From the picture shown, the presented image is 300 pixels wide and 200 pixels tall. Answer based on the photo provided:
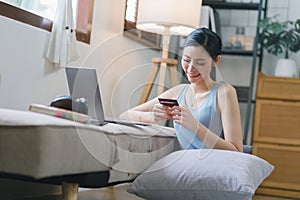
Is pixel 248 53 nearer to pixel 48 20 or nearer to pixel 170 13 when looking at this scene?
pixel 170 13

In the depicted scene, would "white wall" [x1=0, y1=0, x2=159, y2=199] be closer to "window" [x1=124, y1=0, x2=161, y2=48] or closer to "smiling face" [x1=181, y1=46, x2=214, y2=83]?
"window" [x1=124, y1=0, x2=161, y2=48]

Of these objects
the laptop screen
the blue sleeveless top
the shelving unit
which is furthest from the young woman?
the shelving unit

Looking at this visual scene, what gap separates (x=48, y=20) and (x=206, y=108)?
90 centimetres

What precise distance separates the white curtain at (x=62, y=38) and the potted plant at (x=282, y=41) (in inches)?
82.4

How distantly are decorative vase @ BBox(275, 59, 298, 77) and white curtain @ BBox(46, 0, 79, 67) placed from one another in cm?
220

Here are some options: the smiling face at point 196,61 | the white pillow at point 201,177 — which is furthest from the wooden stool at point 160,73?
the white pillow at point 201,177

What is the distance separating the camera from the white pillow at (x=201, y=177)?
159 cm

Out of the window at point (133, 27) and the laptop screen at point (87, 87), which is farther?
the window at point (133, 27)

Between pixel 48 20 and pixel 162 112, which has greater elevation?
pixel 48 20

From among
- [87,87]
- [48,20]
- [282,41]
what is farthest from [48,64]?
[282,41]

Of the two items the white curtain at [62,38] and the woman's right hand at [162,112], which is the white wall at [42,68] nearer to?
the white curtain at [62,38]

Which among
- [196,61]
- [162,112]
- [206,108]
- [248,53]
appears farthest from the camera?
[248,53]

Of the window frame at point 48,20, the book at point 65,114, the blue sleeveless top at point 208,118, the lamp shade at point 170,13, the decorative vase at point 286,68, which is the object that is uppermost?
the lamp shade at point 170,13

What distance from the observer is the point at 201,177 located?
5.30ft
